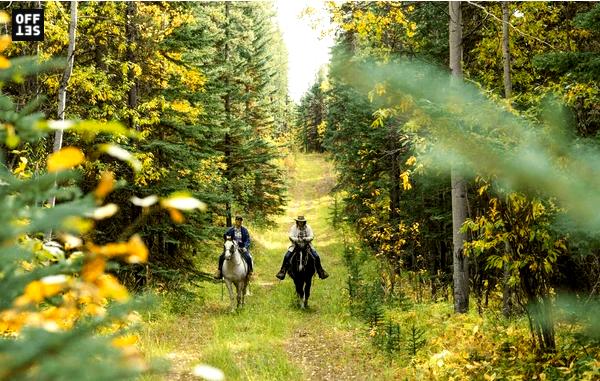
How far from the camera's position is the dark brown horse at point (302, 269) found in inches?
619

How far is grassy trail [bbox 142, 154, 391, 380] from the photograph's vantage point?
30.6 feet

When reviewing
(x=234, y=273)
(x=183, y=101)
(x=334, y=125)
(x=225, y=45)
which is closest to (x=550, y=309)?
(x=234, y=273)

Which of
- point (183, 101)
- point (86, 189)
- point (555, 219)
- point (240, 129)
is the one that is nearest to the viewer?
point (555, 219)

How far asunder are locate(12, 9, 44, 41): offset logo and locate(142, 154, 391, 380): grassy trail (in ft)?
22.1

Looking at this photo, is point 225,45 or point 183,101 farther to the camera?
point 225,45

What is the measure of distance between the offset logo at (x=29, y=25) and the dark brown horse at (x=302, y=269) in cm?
922

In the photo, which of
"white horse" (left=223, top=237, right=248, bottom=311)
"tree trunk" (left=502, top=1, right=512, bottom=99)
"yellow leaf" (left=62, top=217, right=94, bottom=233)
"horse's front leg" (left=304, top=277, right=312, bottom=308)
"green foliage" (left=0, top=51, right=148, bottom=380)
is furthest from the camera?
"horse's front leg" (left=304, top=277, right=312, bottom=308)

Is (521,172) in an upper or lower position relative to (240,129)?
lower

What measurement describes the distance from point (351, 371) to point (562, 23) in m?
10.3

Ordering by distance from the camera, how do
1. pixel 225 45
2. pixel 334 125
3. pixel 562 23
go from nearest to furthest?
pixel 562 23
pixel 225 45
pixel 334 125

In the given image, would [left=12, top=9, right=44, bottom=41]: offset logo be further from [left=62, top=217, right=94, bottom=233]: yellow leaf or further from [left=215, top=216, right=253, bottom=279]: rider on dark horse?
[left=62, top=217, right=94, bottom=233]: yellow leaf

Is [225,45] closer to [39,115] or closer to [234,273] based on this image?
[234,273]

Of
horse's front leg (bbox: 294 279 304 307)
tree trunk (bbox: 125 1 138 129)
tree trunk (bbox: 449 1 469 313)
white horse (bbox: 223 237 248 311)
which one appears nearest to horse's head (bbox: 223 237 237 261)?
white horse (bbox: 223 237 248 311)

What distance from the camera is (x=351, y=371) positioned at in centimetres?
954
